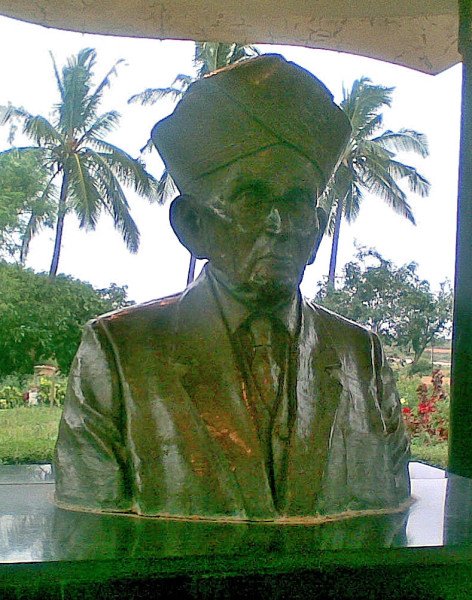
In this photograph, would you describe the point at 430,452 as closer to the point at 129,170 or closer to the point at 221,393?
the point at 129,170

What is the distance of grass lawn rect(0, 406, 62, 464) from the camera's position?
12.6 ft

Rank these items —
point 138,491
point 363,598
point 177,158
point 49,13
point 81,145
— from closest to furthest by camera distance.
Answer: point 363,598 → point 138,491 → point 177,158 → point 49,13 → point 81,145

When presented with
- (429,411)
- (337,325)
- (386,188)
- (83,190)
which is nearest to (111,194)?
(83,190)

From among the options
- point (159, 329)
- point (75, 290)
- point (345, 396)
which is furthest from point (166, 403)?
point (75, 290)

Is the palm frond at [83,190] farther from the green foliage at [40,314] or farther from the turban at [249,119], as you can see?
the turban at [249,119]

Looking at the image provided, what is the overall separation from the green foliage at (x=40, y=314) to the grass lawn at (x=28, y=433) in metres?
0.20

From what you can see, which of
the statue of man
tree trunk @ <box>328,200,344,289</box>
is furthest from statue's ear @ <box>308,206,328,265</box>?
tree trunk @ <box>328,200,344,289</box>

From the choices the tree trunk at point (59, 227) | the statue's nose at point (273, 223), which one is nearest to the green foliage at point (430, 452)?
the tree trunk at point (59, 227)

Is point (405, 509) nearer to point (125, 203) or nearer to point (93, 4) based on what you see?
point (93, 4)

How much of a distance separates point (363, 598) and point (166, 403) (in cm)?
49

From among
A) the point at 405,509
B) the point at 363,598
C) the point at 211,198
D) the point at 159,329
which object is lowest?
the point at 363,598

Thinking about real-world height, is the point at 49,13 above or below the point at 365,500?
above

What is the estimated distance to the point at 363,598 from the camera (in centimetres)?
138

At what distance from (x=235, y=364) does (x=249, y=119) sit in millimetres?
462
